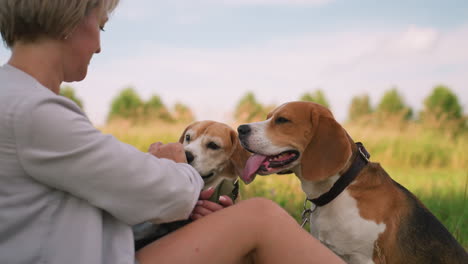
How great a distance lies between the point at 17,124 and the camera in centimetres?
155

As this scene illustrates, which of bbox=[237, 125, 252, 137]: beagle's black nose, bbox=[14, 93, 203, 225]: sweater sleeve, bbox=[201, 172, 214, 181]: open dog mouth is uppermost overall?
bbox=[14, 93, 203, 225]: sweater sleeve

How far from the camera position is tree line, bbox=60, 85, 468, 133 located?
41.6ft

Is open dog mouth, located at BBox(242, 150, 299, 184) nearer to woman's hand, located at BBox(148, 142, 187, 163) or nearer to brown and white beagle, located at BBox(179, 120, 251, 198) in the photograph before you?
brown and white beagle, located at BBox(179, 120, 251, 198)

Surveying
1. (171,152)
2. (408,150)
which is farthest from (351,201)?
(408,150)

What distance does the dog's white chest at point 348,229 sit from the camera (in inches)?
110

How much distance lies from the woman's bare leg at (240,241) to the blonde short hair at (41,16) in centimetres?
94

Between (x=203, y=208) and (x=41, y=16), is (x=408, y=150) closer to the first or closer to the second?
(x=203, y=208)

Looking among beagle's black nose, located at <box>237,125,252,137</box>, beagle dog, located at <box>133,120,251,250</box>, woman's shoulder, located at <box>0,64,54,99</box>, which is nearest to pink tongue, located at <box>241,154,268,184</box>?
beagle's black nose, located at <box>237,125,252,137</box>

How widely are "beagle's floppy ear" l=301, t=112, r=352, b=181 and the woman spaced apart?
977 millimetres

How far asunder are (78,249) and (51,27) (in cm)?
84

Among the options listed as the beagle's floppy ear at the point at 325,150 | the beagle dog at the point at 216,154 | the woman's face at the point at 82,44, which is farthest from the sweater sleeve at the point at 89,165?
the beagle dog at the point at 216,154

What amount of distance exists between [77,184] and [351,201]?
178 centimetres

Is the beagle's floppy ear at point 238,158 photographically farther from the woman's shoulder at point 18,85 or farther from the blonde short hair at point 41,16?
the woman's shoulder at point 18,85

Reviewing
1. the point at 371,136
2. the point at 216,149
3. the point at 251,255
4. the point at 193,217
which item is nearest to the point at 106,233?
the point at 193,217
